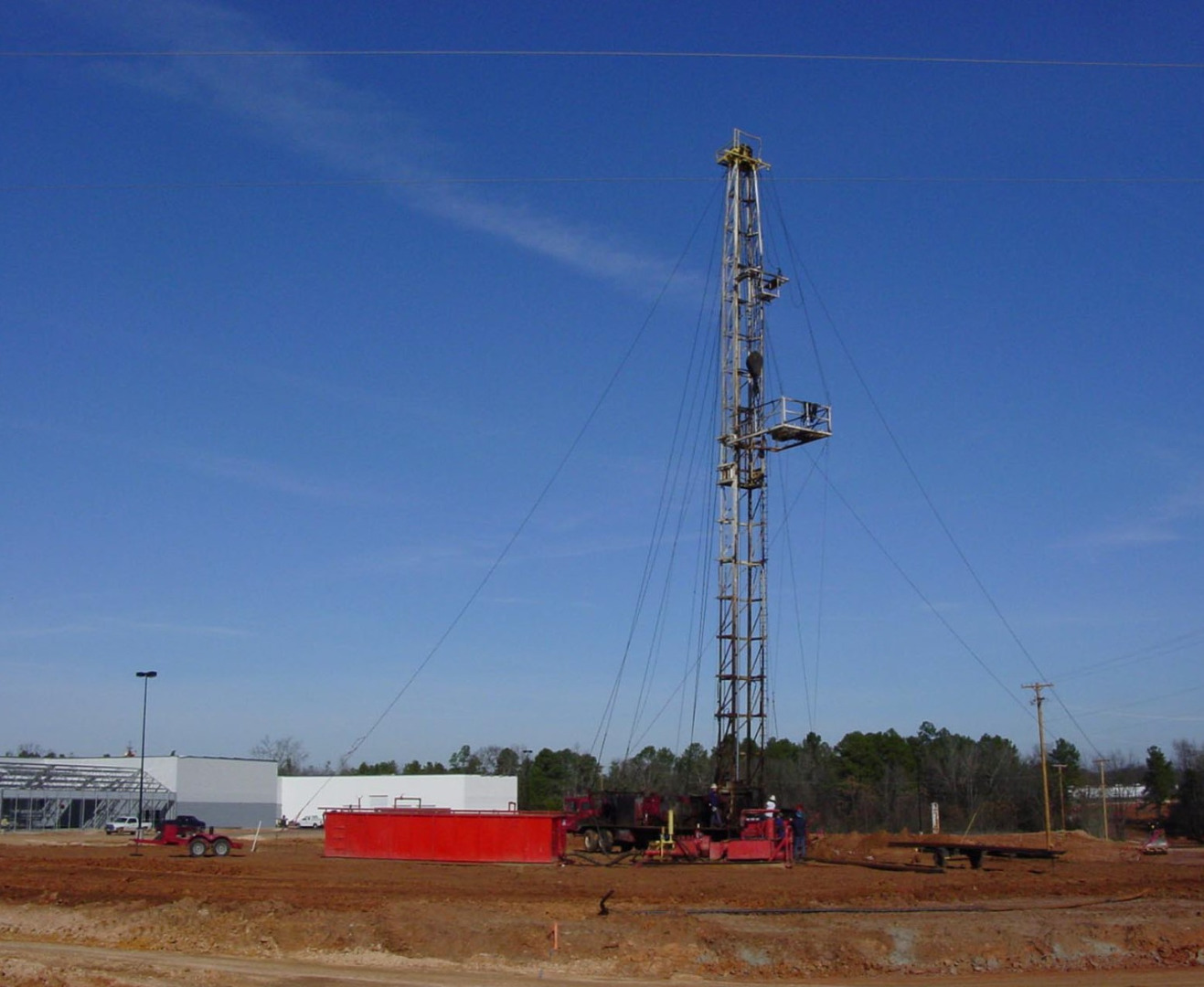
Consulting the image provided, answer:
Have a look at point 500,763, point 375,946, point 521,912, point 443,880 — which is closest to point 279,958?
point 375,946

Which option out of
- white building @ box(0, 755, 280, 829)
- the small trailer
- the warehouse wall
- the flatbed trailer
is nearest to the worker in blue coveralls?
the flatbed trailer

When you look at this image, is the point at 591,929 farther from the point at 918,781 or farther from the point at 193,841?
the point at 918,781

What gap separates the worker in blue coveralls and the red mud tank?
7470mm

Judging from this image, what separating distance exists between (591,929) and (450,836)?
19274mm

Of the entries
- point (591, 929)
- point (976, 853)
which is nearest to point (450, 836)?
point (976, 853)

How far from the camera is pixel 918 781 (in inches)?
4451

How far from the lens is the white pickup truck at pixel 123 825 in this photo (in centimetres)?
8056

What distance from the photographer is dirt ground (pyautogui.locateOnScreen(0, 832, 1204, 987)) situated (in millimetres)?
21031

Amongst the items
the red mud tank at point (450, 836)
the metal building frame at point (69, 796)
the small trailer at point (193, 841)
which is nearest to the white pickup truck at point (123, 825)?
the metal building frame at point (69, 796)

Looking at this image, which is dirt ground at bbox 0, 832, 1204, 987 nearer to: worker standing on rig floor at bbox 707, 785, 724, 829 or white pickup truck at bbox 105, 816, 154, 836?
worker standing on rig floor at bbox 707, 785, 724, 829

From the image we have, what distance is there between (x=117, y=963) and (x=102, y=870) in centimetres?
1644

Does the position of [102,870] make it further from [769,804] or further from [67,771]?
[67,771]

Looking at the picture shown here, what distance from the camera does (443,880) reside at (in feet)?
108

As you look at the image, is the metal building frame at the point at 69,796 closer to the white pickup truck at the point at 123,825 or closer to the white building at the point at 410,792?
the white pickup truck at the point at 123,825
